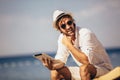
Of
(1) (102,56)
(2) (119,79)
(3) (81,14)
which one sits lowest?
(2) (119,79)

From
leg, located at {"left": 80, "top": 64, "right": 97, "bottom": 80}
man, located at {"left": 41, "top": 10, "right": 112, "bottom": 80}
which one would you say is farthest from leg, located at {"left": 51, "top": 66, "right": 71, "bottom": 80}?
leg, located at {"left": 80, "top": 64, "right": 97, "bottom": 80}

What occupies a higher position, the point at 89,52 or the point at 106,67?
the point at 89,52

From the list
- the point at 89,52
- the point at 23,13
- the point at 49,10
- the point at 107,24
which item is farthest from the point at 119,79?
the point at 23,13

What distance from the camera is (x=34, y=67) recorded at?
255cm

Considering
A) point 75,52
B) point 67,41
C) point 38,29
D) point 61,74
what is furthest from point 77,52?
point 38,29

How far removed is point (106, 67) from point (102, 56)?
0.34ft

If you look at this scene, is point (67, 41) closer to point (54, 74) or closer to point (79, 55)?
point (79, 55)

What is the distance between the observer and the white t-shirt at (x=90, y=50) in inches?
96.3

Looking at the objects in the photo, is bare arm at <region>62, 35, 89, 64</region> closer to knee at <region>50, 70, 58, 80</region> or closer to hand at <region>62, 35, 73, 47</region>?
hand at <region>62, 35, 73, 47</region>

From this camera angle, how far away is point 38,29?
2.63 m

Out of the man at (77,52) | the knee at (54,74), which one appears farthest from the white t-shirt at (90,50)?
the knee at (54,74)

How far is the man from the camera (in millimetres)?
2439

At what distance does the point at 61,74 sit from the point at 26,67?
1.13 ft

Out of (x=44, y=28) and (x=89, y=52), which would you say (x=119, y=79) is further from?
(x=44, y=28)
